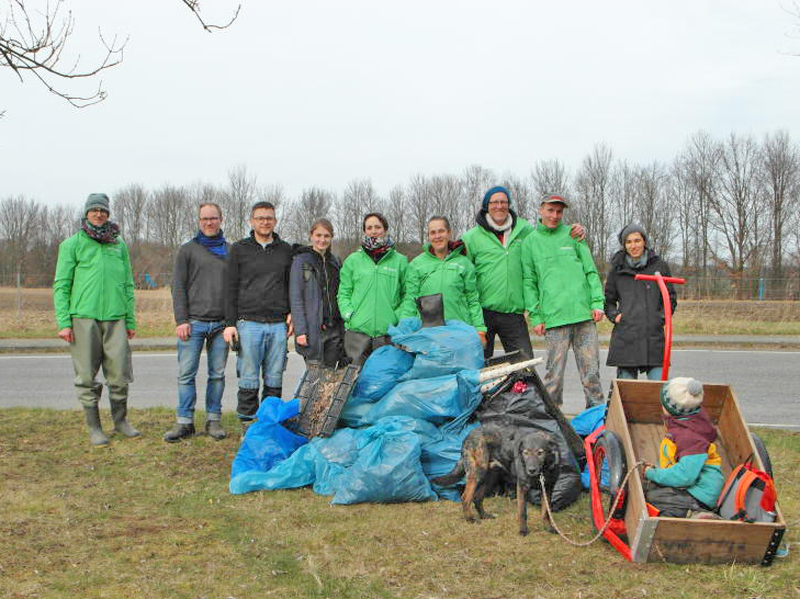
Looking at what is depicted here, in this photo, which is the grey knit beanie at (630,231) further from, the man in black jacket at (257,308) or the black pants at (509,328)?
the man in black jacket at (257,308)

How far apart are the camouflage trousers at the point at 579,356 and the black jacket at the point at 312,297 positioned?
6.16ft

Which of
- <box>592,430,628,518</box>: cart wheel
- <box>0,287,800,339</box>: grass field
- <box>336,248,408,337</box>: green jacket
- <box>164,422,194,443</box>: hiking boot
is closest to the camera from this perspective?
<box>592,430,628,518</box>: cart wheel

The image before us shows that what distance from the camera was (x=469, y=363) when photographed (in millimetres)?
5027

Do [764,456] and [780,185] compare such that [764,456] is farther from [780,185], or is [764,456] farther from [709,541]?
[780,185]

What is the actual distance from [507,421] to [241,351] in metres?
2.37

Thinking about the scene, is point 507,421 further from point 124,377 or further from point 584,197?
point 584,197

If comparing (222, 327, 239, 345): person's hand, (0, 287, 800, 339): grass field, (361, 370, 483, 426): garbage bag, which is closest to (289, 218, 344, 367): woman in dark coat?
(222, 327, 239, 345): person's hand

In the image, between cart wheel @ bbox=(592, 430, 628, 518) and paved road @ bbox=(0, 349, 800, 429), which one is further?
paved road @ bbox=(0, 349, 800, 429)

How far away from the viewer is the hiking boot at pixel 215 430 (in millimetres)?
5891

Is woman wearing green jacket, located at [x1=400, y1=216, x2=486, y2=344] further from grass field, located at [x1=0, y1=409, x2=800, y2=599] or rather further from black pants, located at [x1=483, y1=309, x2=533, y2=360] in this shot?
grass field, located at [x1=0, y1=409, x2=800, y2=599]

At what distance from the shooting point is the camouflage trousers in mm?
5566

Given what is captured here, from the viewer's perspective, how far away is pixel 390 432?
15.1 feet

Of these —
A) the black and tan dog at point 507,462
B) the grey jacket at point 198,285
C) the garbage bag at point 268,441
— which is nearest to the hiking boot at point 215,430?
the garbage bag at point 268,441

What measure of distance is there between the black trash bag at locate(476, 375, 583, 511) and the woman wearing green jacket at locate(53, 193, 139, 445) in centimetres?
314
